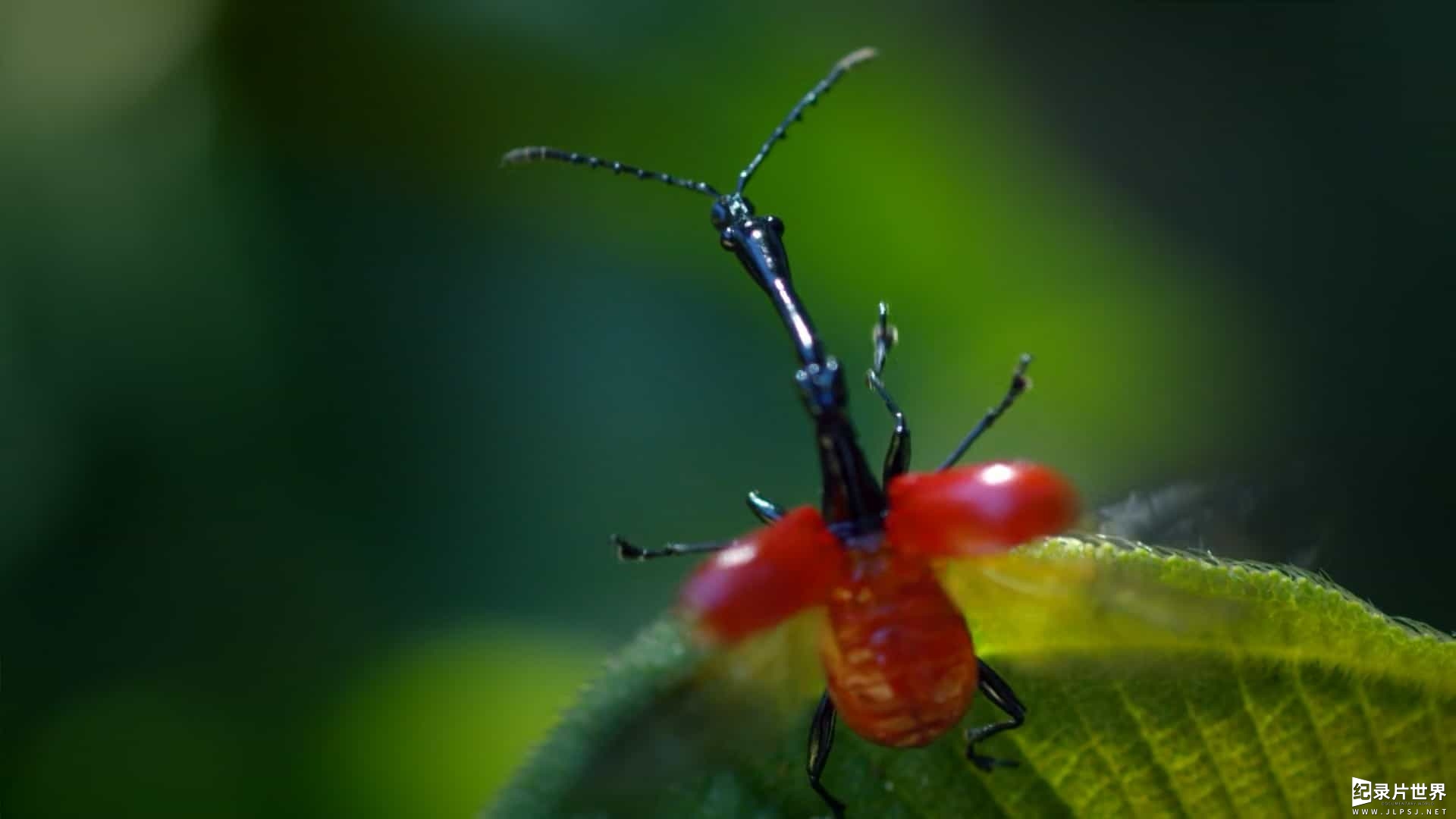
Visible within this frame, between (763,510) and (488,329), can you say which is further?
(488,329)

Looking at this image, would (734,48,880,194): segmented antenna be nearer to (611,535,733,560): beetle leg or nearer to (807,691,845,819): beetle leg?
(611,535,733,560): beetle leg

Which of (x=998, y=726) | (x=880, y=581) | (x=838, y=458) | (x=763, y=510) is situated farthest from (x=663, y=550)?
(x=998, y=726)

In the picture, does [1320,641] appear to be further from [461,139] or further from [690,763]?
[461,139]

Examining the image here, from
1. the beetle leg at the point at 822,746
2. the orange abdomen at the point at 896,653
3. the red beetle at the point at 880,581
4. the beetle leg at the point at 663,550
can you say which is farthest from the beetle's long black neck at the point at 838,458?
the beetle leg at the point at 822,746

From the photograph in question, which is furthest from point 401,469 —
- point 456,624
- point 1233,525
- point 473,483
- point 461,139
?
point 1233,525

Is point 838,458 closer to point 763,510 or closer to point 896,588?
point 896,588

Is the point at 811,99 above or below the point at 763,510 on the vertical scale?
above
